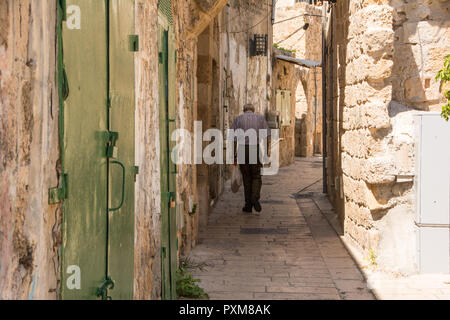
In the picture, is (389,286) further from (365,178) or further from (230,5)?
(230,5)

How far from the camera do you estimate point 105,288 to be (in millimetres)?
2432

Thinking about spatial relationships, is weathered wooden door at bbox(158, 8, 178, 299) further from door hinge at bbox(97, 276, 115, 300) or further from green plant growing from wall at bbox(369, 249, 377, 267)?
green plant growing from wall at bbox(369, 249, 377, 267)

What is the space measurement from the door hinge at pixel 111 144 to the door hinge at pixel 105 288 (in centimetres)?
54

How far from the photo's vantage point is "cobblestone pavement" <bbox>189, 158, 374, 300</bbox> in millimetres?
4859

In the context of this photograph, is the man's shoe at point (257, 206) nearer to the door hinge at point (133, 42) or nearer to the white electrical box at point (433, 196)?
the white electrical box at point (433, 196)

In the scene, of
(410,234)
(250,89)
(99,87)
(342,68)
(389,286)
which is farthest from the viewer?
(250,89)

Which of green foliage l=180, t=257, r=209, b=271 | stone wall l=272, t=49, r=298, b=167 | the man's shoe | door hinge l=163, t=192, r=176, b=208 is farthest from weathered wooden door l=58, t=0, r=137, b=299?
stone wall l=272, t=49, r=298, b=167

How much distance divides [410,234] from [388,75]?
1.54 metres

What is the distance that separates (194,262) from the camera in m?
5.74

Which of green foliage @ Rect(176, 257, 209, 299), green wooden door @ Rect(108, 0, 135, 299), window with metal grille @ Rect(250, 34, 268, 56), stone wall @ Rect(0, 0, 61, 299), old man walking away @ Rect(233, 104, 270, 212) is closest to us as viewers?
stone wall @ Rect(0, 0, 61, 299)

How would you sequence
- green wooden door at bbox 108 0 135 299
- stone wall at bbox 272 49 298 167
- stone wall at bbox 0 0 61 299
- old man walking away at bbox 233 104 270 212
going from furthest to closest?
stone wall at bbox 272 49 298 167 → old man walking away at bbox 233 104 270 212 → green wooden door at bbox 108 0 135 299 → stone wall at bbox 0 0 61 299

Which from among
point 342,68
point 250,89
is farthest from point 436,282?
point 250,89

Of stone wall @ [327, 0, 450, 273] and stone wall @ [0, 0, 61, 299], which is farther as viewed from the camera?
stone wall @ [327, 0, 450, 273]

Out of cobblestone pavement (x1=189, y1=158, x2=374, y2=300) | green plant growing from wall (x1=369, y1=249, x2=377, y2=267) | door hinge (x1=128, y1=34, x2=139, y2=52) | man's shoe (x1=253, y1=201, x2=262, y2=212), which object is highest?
door hinge (x1=128, y1=34, x2=139, y2=52)
